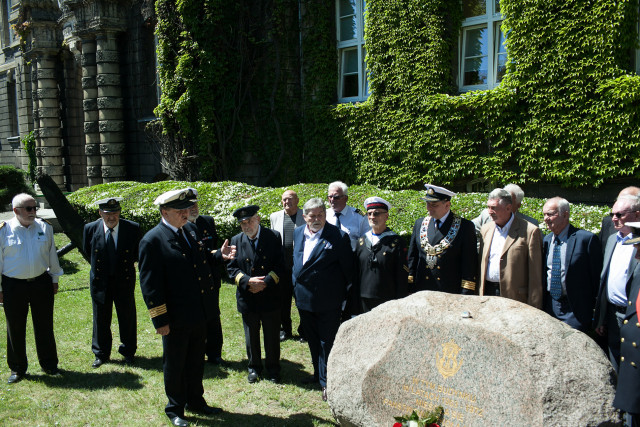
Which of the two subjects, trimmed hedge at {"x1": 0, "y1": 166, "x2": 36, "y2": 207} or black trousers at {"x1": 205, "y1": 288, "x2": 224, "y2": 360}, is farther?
trimmed hedge at {"x1": 0, "y1": 166, "x2": 36, "y2": 207}

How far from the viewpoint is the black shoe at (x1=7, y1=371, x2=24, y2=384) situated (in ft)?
19.8

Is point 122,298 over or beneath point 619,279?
beneath

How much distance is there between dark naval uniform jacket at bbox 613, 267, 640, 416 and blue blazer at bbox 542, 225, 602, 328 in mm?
791

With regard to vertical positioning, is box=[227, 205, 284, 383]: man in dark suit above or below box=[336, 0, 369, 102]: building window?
below

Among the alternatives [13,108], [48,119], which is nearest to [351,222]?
[48,119]

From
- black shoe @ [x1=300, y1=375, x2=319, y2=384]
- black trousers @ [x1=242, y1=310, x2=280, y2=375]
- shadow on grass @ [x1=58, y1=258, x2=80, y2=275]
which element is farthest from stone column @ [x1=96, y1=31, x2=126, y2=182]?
black shoe @ [x1=300, y1=375, x2=319, y2=384]

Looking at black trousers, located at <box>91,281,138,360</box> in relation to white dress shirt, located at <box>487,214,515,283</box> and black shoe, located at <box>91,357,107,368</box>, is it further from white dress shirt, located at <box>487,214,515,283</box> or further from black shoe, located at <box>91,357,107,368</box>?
white dress shirt, located at <box>487,214,515,283</box>

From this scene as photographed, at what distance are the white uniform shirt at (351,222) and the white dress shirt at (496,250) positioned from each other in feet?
5.45

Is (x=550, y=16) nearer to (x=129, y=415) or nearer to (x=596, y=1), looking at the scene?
(x=596, y=1)

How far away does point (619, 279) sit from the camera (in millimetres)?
4578

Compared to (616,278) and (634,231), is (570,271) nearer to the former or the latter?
(616,278)

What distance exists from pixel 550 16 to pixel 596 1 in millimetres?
752

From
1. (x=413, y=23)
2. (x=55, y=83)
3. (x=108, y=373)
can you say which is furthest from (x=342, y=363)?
(x=55, y=83)

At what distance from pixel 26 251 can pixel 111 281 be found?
3.41 feet
